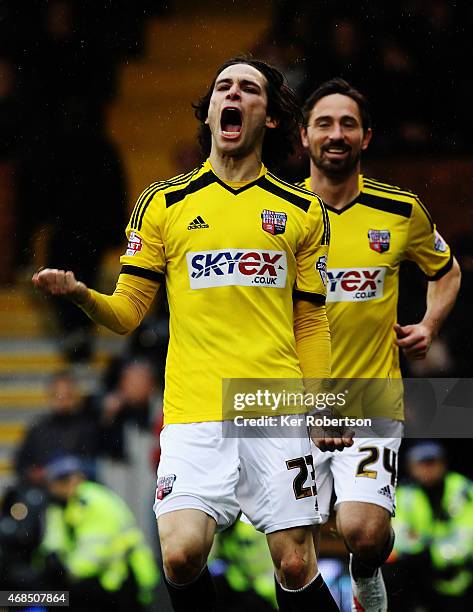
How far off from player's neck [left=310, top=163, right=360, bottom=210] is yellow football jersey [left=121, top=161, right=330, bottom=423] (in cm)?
89

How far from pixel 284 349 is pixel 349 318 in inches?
36.2

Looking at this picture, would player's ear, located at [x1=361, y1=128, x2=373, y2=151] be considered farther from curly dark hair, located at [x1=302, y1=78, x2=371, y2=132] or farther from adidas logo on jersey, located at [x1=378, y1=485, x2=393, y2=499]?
adidas logo on jersey, located at [x1=378, y1=485, x2=393, y2=499]

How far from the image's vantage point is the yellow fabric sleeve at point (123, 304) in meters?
4.29

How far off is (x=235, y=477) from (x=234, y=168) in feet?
3.79

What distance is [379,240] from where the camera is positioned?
17.9ft

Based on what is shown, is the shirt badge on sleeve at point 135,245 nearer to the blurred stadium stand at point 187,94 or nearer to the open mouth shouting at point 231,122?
the open mouth shouting at point 231,122

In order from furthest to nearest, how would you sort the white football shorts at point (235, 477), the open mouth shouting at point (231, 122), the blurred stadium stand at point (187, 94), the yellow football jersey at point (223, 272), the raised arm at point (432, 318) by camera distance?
the blurred stadium stand at point (187, 94)
the raised arm at point (432, 318)
the open mouth shouting at point (231, 122)
the yellow football jersey at point (223, 272)
the white football shorts at point (235, 477)

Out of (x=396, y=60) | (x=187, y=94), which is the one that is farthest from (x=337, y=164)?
(x=187, y=94)

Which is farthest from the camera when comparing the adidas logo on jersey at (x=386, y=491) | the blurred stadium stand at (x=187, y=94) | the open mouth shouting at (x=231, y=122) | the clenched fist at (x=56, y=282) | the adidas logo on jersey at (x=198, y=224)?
the blurred stadium stand at (x=187, y=94)

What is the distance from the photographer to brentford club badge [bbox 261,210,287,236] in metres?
4.55

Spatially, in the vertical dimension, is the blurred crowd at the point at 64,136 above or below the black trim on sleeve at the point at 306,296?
above

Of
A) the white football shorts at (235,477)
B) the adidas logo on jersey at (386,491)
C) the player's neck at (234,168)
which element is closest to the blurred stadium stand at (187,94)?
the adidas logo on jersey at (386,491)

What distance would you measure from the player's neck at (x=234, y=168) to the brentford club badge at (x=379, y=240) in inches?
36.5

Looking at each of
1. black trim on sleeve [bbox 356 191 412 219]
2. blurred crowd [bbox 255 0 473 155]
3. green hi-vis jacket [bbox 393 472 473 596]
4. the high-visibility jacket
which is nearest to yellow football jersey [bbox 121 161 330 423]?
black trim on sleeve [bbox 356 191 412 219]
